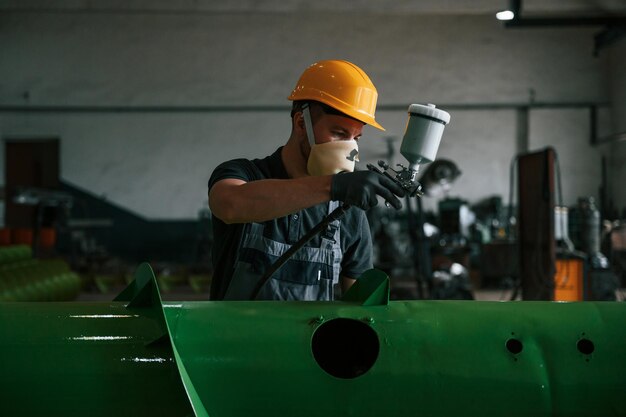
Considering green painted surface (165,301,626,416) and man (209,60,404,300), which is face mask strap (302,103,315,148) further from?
green painted surface (165,301,626,416)

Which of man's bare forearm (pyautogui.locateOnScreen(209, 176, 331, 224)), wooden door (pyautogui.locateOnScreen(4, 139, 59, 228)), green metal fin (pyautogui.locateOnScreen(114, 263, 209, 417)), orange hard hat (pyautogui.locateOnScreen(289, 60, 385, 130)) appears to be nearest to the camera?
green metal fin (pyautogui.locateOnScreen(114, 263, 209, 417))

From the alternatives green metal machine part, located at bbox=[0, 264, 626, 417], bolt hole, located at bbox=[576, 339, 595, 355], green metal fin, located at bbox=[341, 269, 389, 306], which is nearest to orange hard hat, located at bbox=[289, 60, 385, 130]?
green metal fin, located at bbox=[341, 269, 389, 306]

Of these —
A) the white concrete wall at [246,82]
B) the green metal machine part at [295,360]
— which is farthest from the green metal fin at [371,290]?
Answer: the white concrete wall at [246,82]

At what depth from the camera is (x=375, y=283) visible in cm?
141

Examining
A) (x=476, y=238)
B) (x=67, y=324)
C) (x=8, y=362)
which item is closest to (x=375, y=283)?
(x=67, y=324)

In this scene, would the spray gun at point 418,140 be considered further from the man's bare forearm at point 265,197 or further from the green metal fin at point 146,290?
the green metal fin at point 146,290

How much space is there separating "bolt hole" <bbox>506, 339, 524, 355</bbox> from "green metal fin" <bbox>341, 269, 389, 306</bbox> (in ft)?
0.88

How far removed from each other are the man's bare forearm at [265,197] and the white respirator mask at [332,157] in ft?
0.70

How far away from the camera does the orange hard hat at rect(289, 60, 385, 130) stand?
1824 mm

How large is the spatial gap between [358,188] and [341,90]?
0.52 metres

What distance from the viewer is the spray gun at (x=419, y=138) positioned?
1521 millimetres

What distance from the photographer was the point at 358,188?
141cm

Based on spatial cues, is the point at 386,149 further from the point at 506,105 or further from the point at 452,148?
the point at 506,105

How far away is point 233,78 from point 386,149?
296 centimetres
